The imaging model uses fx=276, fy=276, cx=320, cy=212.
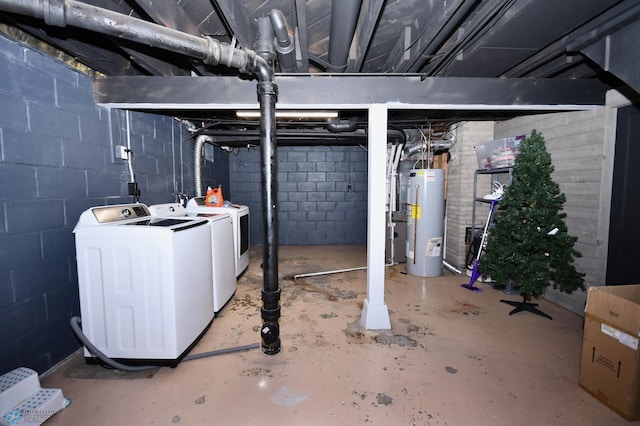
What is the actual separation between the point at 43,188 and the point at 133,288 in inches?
37.2

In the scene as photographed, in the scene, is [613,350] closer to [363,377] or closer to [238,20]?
[363,377]

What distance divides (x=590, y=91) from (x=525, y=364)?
2555 millimetres

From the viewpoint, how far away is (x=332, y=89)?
248 centimetres

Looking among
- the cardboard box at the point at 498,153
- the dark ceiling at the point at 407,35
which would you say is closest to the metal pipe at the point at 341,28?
the dark ceiling at the point at 407,35

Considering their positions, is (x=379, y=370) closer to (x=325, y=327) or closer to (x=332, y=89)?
(x=325, y=327)

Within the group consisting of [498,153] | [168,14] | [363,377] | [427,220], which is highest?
[168,14]

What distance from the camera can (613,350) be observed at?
1.64m

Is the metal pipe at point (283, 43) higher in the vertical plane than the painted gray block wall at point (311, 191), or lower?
higher

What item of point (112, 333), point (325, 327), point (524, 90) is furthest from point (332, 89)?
point (112, 333)

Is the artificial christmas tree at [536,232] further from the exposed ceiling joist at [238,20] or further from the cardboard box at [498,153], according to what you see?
the exposed ceiling joist at [238,20]

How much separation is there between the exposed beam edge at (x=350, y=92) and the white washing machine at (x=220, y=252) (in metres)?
1.05

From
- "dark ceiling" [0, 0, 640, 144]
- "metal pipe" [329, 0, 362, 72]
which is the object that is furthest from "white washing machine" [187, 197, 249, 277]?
"metal pipe" [329, 0, 362, 72]

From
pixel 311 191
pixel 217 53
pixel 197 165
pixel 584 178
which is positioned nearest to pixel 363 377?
pixel 217 53

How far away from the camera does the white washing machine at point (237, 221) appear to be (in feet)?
11.6
